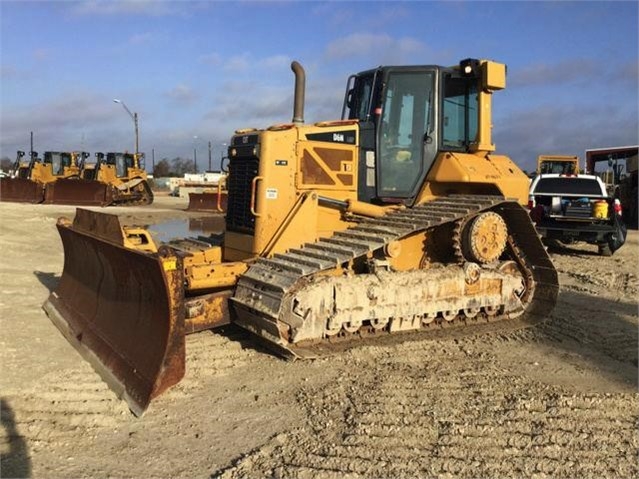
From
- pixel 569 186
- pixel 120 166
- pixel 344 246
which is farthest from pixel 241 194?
pixel 120 166

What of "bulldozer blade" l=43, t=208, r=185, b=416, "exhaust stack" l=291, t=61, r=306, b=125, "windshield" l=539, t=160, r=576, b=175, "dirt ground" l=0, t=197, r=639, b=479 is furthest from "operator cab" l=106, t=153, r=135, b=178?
"exhaust stack" l=291, t=61, r=306, b=125

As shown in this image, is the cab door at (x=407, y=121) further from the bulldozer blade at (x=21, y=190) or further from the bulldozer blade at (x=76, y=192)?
the bulldozer blade at (x=21, y=190)

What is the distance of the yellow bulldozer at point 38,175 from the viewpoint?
92.3 ft

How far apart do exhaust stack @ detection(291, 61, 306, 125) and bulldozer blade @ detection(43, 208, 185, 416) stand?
230cm

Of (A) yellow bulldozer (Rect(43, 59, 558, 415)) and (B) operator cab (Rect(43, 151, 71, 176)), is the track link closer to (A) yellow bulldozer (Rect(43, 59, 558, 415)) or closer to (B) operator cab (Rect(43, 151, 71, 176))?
(A) yellow bulldozer (Rect(43, 59, 558, 415))

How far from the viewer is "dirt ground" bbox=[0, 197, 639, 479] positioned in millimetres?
3699

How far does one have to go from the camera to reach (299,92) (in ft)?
22.3

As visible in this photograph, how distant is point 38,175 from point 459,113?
1078 inches

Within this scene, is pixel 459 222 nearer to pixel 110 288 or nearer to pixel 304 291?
pixel 304 291

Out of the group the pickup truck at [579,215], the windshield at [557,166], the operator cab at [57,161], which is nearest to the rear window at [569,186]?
the pickup truck at [579,215]

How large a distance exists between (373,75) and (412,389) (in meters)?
3.73

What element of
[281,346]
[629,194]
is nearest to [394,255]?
[281,346]

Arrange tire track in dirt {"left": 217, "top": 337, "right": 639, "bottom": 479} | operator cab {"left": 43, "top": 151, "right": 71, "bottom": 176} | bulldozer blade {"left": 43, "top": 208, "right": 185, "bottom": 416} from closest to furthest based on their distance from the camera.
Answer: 1. tire track in dirt {"left": 217, "top": 337, "right": 639, "bottom": 479}
2. bulldozer blade {"left": 43, "top": 208, "right": 185, "bottom": 416}
3. operator cab {"left": 43, "top": 151, "right": 71, "bottom": 176}

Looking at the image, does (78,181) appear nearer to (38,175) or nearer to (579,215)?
(38,175)
